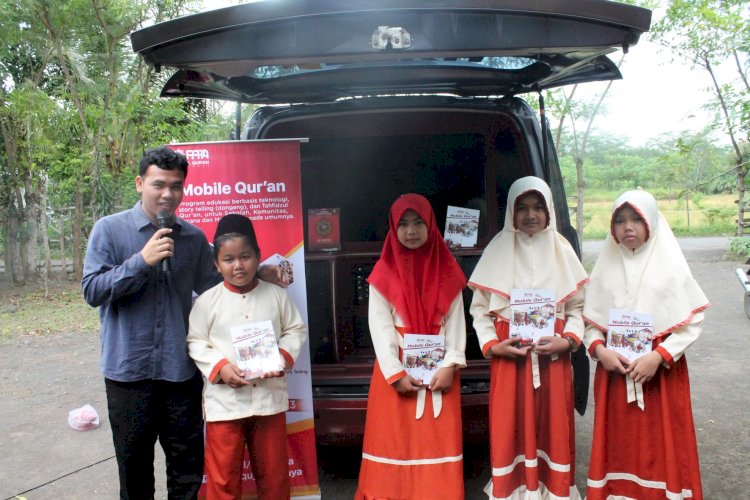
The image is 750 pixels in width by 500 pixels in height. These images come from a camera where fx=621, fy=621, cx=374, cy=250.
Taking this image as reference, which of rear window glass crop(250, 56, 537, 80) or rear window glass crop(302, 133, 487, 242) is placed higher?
rear window glass crop(250, 56, 537, 80)

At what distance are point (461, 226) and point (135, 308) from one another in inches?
86.0

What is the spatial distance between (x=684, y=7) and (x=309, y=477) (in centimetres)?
788

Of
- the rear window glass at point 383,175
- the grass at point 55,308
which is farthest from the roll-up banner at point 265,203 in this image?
the grass at point 55,308

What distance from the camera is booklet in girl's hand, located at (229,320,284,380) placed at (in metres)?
2.68

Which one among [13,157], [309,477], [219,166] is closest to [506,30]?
[219,166]

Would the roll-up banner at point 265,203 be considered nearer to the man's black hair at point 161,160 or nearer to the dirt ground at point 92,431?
the man's black hair at point 161,160

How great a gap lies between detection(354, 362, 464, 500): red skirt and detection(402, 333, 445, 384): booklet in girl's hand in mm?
110

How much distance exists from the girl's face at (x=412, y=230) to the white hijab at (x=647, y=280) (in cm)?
83

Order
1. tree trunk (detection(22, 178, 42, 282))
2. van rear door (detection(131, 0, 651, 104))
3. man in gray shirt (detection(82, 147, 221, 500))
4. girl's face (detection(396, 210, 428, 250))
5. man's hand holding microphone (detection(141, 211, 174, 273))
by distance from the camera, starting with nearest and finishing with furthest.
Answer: van rear door (detection(131, 0, 651, 104)) → man's hand holding microphone (detection(141, 211, 174, 273)) → man in gray shirt (detection(82, 147, 221, 500)) → girl's face (detection(396, 210, 428, 250)) → tree trunk (detection(22, 178, 42, 282))

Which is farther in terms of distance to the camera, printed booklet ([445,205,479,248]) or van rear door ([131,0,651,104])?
printed booklet ([445,205,479,248])

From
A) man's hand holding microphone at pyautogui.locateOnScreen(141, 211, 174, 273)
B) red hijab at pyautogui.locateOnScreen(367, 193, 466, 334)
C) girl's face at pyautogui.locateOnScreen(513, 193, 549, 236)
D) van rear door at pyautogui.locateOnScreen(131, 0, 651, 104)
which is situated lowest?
red hijab at pyautogui.locateOnScreen(367, 193, 466, 334)

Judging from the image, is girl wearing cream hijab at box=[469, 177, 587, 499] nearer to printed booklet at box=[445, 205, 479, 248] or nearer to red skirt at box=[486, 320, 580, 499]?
red skirt at box=[486, 320, 580, 499]

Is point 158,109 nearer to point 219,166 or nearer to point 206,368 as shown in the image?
point 219,166

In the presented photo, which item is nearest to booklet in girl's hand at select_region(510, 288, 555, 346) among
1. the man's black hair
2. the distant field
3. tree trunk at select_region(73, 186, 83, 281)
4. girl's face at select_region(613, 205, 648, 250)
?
girl's face at select_region(613, 205, 648, 250)
